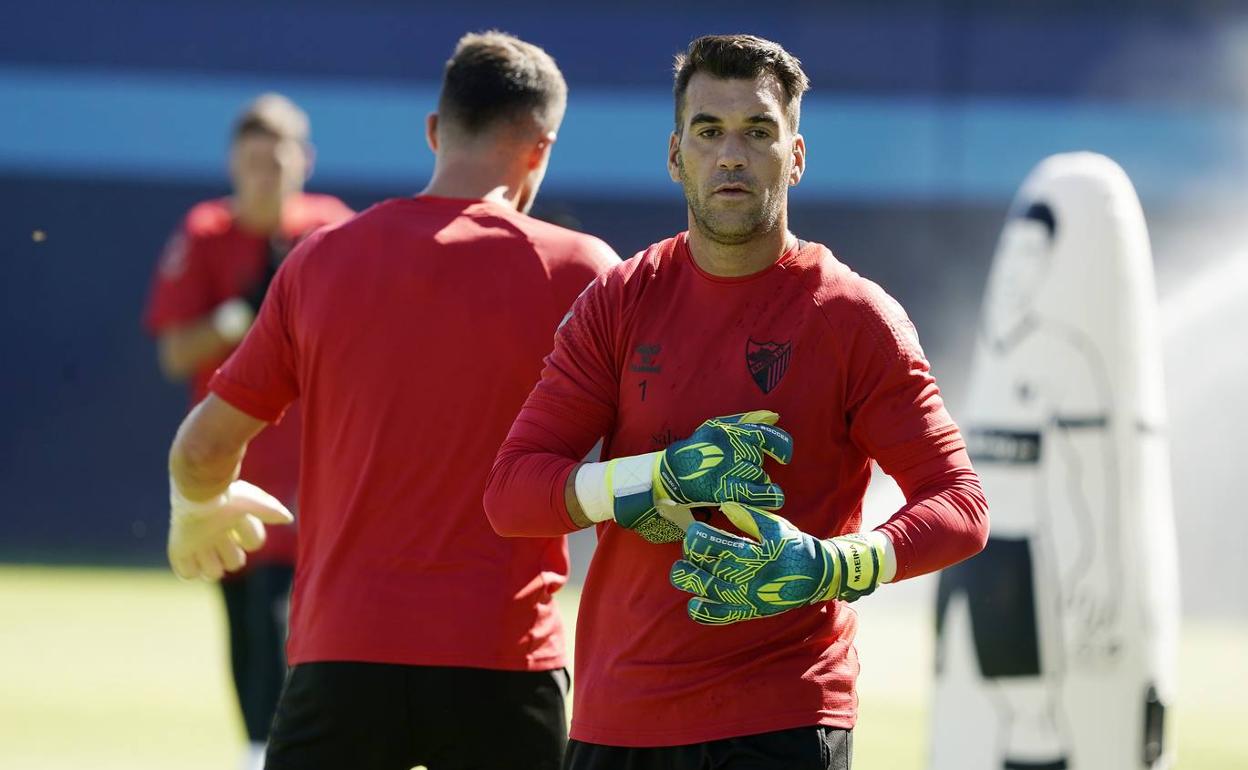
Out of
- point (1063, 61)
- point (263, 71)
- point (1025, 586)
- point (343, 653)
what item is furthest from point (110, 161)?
point (343, 653)

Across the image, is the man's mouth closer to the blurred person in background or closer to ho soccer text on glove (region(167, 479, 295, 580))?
ho soccer text on glove (region(167, 479, 295, 580))

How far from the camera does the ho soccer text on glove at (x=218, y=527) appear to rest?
11.7 feet

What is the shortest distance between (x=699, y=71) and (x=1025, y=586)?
2560mm

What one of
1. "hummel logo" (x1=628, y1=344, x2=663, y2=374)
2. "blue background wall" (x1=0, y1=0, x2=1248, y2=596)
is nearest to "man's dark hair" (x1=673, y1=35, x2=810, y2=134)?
"hummel logo" (x1=628, y1=344, x2=663, y2=374)

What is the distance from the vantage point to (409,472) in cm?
331

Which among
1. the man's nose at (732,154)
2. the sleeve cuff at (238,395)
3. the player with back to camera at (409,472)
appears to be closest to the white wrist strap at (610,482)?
the man's nose at (732,154)

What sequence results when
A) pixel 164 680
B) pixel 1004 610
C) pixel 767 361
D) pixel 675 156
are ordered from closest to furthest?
pixel 767 361, pixel 675 156, pixel 1004 610, pixel 164 680

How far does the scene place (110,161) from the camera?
11.7 meters

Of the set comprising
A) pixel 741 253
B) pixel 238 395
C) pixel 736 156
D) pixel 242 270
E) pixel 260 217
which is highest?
pixel 260 217

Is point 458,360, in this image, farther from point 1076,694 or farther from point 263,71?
point 263,71

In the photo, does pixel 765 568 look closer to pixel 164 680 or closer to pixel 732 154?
pixel 732 154

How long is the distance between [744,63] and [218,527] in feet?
4.96

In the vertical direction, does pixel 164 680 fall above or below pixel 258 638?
below

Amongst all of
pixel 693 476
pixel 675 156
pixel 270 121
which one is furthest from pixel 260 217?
pixel 693 476
